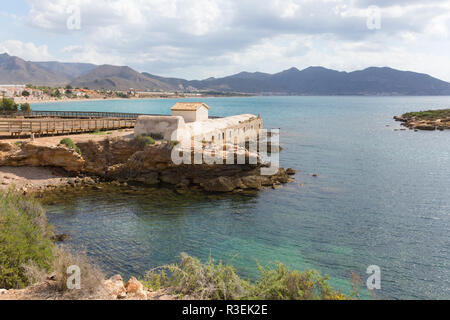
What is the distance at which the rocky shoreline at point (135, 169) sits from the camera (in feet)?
92.1

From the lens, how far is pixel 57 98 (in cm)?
15725

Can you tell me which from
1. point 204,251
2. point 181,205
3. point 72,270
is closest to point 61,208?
point 181,205

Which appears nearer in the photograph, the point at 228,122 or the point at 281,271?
the point at 281,271

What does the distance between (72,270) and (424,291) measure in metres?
13.1

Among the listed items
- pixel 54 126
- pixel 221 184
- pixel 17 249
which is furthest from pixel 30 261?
pixel 54 126

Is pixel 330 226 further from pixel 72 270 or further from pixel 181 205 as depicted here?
pixel 72 270

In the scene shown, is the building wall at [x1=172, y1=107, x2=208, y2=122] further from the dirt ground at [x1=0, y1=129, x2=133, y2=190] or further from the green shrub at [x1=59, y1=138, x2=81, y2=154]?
the dirt ground at [x1=0, y1=129, x2=133, y2=190]

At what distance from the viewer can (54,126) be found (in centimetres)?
3597

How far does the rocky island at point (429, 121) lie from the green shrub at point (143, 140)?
195 feet

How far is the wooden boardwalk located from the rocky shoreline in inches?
187

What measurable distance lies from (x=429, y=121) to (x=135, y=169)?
71224 mm

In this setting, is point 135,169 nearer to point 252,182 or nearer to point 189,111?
point 189,111

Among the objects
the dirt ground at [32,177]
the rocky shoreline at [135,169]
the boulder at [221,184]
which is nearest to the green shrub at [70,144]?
the rocky shoreline at [135,169]

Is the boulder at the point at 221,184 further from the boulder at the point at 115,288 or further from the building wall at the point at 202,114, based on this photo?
the boulder at the point at 115,288
